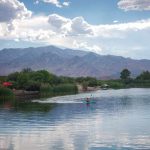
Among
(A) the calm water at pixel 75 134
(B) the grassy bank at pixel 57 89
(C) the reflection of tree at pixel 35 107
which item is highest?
(B) the grassy bank at pixel 57 89

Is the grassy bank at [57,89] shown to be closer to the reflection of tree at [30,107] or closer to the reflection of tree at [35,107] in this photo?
the reflection of tree at [30,107]

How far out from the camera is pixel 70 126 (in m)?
41.2

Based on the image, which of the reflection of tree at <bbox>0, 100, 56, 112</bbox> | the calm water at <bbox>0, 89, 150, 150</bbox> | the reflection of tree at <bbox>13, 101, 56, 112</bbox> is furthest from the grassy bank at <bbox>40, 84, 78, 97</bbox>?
the calm water at <bbox>0, 89, 150, 150</bbox>

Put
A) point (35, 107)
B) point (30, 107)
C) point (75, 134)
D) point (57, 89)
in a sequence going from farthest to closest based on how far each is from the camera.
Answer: point (57, 89)
point (35, 107)
point (30, 107)
point (75, 134)

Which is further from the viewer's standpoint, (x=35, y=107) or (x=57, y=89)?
(x=57, y=89)

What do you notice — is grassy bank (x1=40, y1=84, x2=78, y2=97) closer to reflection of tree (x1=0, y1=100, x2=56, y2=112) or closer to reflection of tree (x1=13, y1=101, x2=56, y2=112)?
reflection of tree (x1=0, y1=100, x2=56, y2=112)

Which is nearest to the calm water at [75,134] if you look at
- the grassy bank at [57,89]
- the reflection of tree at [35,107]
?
the reflection of tree at [35,107]

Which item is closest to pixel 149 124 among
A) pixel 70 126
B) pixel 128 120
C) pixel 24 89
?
pixel 128 120

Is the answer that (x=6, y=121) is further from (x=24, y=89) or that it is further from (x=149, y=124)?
(x=24, y=89)

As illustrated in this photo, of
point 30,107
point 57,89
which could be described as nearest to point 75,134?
point 30,107

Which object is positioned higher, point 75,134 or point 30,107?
point 30,107

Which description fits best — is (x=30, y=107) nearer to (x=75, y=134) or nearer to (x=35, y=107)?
(x=35, y=107)

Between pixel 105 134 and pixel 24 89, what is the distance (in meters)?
85.9

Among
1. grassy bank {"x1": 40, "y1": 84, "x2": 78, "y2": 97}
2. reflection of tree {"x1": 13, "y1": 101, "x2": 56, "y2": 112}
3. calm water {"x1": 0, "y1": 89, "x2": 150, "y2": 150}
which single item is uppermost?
grassy bank {"x1": 40, "y1": 84, "x2": 78, "y2": 97}
